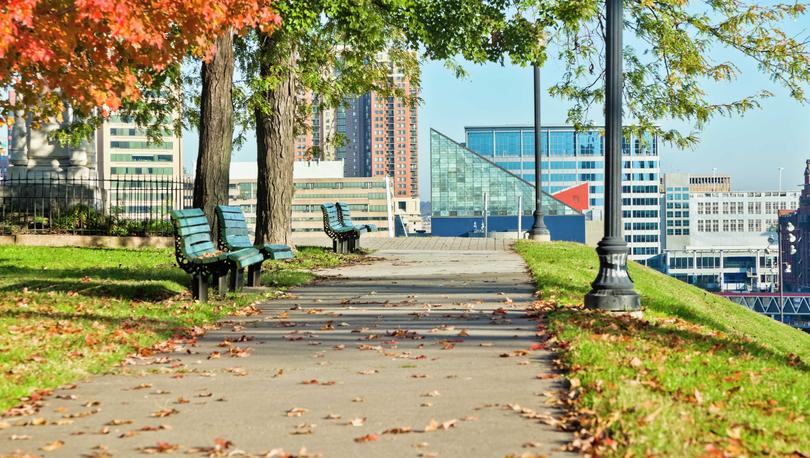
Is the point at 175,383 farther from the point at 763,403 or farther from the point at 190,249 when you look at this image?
the point at 190,249

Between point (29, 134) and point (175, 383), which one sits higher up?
point (29, 134)

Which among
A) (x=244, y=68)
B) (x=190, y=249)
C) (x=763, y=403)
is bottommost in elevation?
(x=763, y=403)

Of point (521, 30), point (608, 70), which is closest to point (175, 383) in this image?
point (608, 70)

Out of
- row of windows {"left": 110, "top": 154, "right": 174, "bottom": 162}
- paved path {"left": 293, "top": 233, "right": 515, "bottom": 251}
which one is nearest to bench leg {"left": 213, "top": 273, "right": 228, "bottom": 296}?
paved path {"left": 293, "top": 233, "right": 515, "bottom": 251}

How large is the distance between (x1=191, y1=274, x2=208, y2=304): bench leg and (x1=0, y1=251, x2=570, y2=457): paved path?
3.15ft

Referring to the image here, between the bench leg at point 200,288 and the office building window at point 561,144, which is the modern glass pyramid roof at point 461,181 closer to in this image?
the office building window at point 561,144

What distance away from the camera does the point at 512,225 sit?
97562 millimetres

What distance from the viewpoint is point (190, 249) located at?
12.0 m

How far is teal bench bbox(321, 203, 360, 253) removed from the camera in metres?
21.3

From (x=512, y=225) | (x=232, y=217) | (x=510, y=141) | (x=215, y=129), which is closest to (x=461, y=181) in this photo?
(x=512, y=225)

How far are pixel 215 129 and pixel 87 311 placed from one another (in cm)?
618

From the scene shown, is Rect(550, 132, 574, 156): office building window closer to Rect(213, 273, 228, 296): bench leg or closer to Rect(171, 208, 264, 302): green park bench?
Rect(213, 273, 228, 296): bench leg

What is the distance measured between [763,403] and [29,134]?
25.4 m

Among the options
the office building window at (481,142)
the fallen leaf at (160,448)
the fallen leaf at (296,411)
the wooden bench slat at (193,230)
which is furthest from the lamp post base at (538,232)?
the office building window at (481,142)
